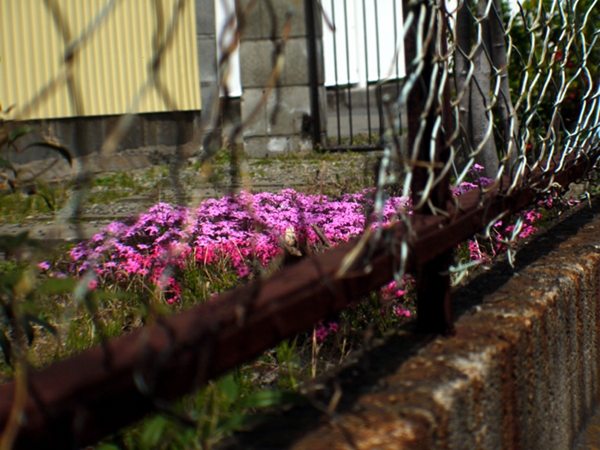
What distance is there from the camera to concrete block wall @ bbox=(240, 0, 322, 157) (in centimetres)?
736

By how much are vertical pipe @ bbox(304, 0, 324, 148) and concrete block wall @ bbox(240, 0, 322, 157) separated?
4 centimetres

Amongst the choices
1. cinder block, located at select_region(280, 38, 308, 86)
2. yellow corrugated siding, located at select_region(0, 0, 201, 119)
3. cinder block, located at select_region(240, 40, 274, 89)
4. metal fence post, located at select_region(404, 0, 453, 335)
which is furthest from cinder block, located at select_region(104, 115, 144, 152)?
metal fence post, located at select_region(404, 0, 453, 335)

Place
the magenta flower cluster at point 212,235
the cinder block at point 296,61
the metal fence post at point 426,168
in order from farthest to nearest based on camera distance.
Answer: the cinder block at point 296,61
the magenta flower cluster at point 212,235
the metal fence post at point 426,168

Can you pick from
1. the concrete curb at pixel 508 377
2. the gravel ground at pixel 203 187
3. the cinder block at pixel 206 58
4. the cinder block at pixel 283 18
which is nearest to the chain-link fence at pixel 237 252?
the concrete curb at pixel 508 377

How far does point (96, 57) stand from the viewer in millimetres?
6855

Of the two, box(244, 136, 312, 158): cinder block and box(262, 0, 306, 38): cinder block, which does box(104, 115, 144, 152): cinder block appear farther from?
box(262, 0, 306, 38): cinder block

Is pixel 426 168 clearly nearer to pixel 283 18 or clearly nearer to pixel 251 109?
pixel 283 18

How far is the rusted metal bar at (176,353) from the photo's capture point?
731mm

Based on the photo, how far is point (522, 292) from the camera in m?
1.63

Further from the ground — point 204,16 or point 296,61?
point 204,16

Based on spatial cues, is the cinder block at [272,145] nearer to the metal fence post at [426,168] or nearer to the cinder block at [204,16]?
the cinder block at [204,16]

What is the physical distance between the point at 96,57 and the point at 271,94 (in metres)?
1.71

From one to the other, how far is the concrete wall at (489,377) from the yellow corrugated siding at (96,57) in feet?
15.6

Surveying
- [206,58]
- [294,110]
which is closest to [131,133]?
[206,58]
